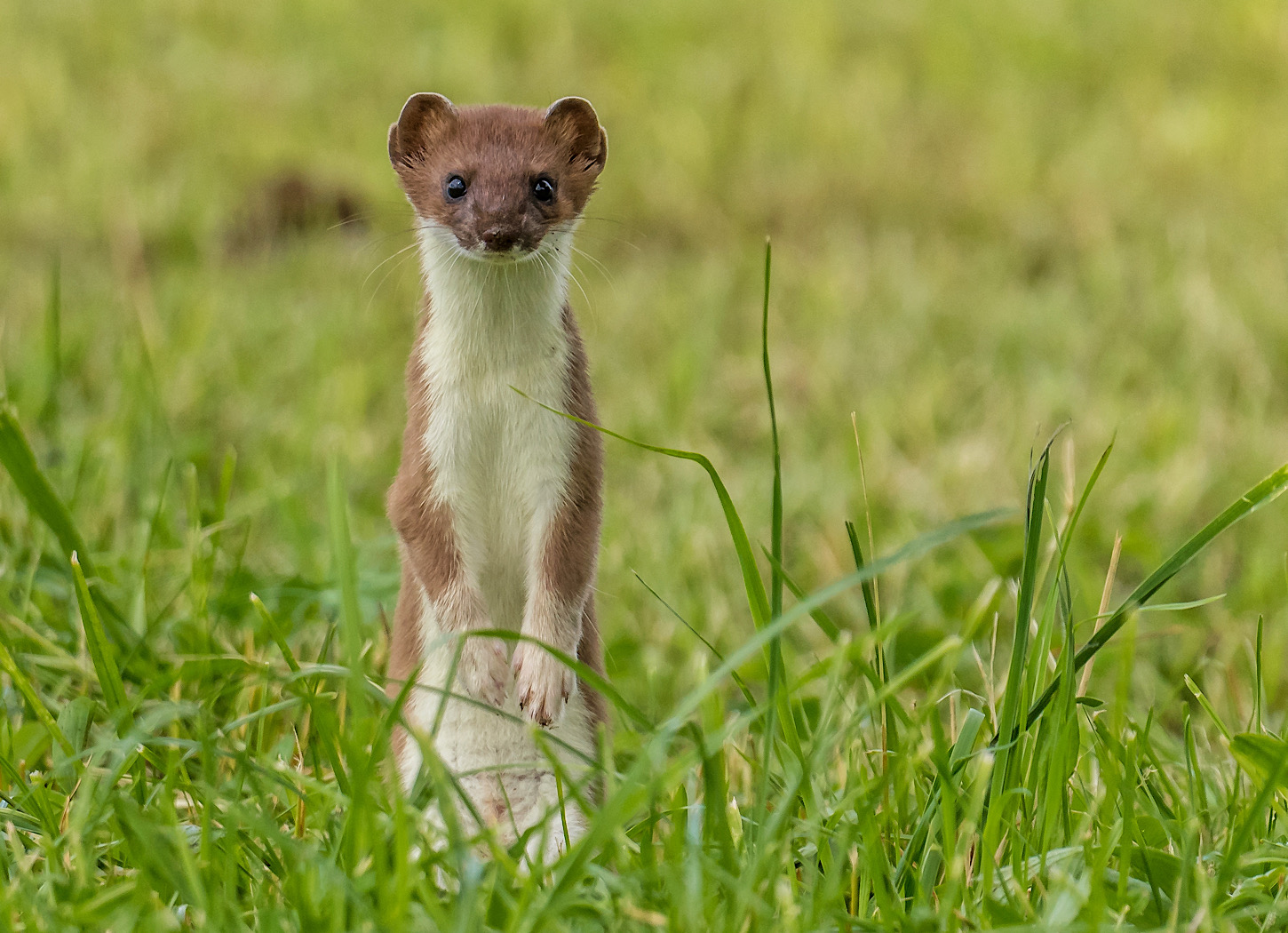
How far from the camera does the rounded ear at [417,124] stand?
2180 mm

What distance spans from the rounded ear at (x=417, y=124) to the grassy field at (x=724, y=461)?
32 cm

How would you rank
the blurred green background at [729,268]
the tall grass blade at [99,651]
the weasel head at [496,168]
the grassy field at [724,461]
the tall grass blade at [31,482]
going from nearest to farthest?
the grassy field at [724,461] → the weasel head at [496,168] → the tall grass blade at [99,651] → the tall grass blade at [31,482] → the blurred green background at [729,268]

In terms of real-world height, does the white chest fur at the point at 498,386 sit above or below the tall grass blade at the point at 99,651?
above

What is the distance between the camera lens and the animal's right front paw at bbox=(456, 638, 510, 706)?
2.20 m

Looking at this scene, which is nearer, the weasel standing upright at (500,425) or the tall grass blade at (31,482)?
the weasel standing upright at (500,425)

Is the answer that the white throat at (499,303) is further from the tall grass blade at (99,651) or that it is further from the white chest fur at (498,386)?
the tall grass blade at (99,651)

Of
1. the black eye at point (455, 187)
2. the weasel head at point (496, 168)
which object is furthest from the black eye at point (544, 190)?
the black eye at point (455, 187)

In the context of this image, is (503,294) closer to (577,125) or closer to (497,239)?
(497,239)

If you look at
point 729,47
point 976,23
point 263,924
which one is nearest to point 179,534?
point 263,924

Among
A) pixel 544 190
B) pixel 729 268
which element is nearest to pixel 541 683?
pixel 544 190

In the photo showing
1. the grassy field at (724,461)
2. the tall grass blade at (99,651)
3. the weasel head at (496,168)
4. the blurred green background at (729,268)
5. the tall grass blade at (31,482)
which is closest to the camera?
the grassy field at (724,461)

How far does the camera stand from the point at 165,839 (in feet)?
6.59

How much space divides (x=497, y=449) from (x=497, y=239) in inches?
13.9

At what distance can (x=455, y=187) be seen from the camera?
2.16 m
